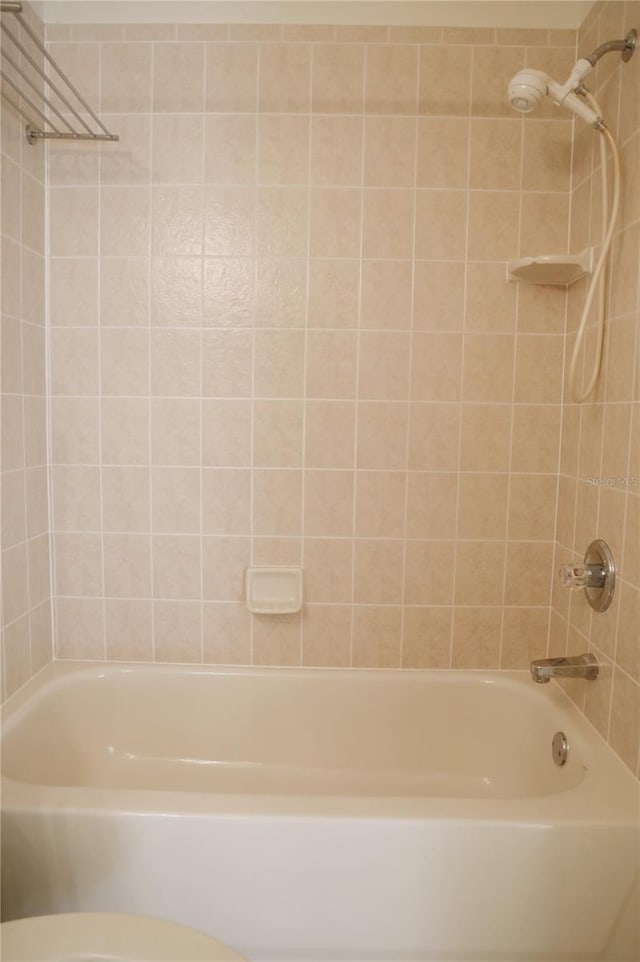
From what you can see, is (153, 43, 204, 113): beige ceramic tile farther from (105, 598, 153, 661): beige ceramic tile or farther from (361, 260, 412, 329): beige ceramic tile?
(105, 598, 153, 661): beige ceramic tile

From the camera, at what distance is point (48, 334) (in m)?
1.77

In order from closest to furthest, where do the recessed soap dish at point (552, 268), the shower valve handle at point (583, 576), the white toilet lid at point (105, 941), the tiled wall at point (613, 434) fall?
the white toilet lid at point (105, 941)
the tiled wall at point (613, 434)
the shower valve handle at point (583, 576)
the recessed soap dish at point (552, 268)

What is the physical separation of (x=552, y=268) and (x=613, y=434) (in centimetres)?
50

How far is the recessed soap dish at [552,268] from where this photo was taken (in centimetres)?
154

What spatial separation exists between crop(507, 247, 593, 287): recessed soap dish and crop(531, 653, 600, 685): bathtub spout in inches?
39.8

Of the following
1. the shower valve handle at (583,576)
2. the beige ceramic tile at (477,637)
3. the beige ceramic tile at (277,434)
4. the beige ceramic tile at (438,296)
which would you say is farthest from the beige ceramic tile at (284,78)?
the beige ceramic tile at (477,637)

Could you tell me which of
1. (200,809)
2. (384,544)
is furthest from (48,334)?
(200,809)

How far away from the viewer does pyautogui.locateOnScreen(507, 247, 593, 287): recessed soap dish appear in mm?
1537

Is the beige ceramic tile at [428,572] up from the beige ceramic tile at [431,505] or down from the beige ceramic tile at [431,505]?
down

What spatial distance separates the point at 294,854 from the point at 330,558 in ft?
2.73

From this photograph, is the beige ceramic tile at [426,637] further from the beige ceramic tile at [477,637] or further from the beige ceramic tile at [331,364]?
the beige ceramic tile at [331,364]

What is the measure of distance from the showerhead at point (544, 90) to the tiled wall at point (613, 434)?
0.11 metres

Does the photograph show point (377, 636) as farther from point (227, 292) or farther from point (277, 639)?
point (227, 292)

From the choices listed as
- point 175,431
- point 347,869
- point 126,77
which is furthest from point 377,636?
point 126,77
